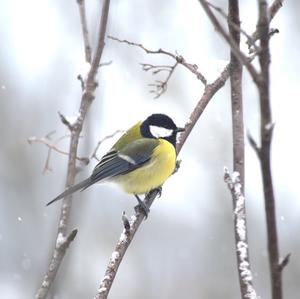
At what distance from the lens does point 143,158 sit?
317 cm

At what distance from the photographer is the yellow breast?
297cm

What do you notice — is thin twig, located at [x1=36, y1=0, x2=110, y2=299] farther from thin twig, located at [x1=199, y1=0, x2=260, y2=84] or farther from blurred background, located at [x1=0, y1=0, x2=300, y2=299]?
blurred background, located at [x1=0, y1=0, x2=300, y2=299]

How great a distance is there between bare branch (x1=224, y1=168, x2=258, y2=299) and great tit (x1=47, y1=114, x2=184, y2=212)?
162 cm

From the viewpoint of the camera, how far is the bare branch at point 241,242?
3.48ft

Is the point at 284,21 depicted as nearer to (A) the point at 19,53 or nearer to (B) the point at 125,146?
(A) the point at 19,53

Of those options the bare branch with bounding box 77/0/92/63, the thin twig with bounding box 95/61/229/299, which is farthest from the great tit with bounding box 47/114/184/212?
the bare branch with bounding box 77/0/92/63

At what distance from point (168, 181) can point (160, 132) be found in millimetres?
3425

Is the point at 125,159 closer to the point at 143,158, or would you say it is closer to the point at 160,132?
the point at 143,158

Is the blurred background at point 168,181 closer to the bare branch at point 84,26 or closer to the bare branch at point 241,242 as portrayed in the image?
the bare branch at point 84,26

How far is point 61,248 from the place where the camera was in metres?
1.17

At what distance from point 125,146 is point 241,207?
2038 millimetres

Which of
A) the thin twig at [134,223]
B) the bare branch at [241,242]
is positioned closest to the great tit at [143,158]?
the thin twig at [134,223]

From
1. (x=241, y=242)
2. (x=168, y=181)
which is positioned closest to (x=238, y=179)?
(x=241, y=242)

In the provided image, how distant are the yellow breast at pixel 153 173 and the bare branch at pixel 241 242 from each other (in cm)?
162
